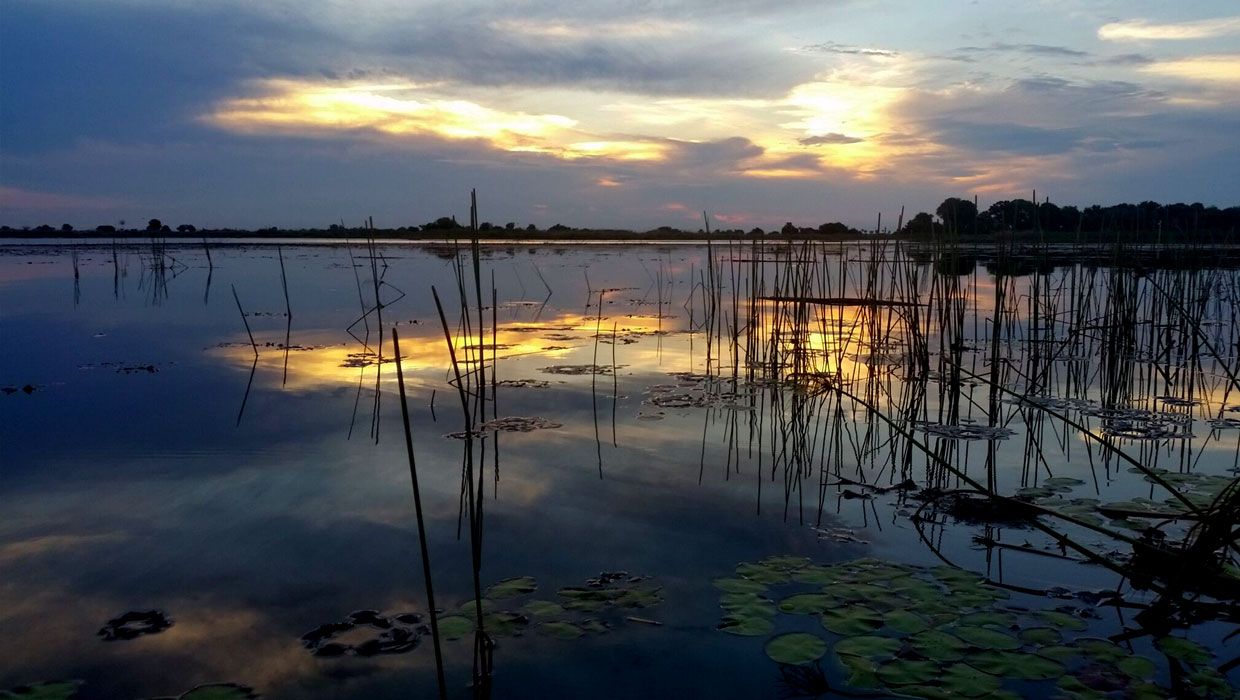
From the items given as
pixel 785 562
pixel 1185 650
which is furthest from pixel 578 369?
pixel 1185 650

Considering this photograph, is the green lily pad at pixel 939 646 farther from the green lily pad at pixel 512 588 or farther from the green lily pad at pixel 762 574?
the green lily pad at pixel 512 588

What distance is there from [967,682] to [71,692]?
2.15 m

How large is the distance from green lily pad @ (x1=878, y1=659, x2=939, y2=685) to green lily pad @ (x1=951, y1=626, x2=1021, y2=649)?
0.19 meters

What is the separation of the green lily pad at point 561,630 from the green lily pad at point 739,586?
509mm

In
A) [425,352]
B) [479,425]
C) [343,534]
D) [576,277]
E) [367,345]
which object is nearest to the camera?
[343,534]

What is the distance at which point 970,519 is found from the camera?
3.14 m

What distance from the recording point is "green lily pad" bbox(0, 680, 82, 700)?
1.86m

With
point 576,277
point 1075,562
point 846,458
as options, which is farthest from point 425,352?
point 576,277

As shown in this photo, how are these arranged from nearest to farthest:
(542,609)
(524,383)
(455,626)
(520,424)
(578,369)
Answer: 1. (455,626)
2. (542,609)
3. (520,424)
4. (524,383)
5. (578,369)

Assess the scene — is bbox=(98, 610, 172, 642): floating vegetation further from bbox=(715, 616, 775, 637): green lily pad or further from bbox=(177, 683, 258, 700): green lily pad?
bbox=(715, 616, 775, 637): green lily pad

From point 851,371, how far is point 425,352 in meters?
3.68

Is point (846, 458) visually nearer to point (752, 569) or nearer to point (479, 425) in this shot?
point (752, 569)

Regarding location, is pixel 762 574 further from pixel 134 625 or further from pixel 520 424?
pixel 520 424

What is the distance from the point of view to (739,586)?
98.0 inches
